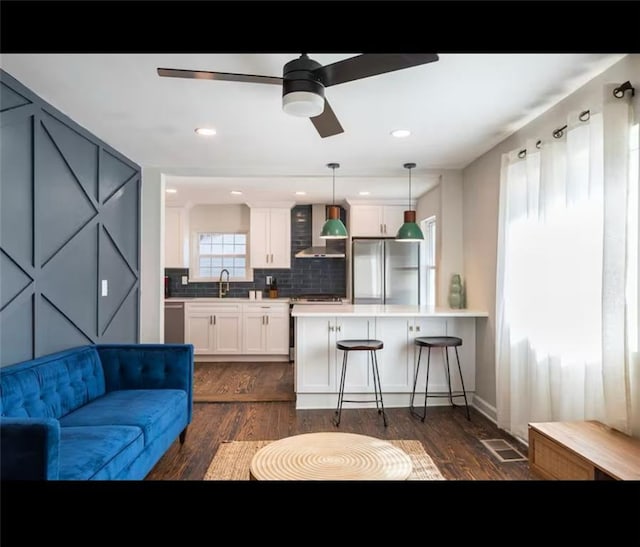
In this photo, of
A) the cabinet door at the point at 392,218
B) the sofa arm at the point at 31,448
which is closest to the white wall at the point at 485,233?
the cabinet door at the point at 392,218

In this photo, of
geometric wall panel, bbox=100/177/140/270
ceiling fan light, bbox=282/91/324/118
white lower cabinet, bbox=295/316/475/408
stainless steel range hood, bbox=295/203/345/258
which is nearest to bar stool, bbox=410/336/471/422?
white lower cabinet, bbox=295/316/475/408

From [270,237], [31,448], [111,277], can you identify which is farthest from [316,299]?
[31,448]

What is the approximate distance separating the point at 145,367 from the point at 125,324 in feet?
3.44

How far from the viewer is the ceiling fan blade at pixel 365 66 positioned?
1.77 meters

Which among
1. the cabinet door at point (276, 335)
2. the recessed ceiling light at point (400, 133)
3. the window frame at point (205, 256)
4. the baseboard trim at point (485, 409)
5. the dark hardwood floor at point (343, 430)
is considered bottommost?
the dark hardwood floor at point (343, 430)

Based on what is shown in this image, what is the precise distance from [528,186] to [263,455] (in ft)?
8.22

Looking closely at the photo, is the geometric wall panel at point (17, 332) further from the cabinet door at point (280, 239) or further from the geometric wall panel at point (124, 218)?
the cabinet door at point (280, 239)

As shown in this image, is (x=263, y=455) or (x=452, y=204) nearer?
(x=263, y=455)

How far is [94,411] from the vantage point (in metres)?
2.54

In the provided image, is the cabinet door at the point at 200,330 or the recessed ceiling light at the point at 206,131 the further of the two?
the cabinet door at the point at 200,330

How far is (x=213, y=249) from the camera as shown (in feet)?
22.6

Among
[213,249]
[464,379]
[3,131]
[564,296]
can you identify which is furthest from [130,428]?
[213,249]

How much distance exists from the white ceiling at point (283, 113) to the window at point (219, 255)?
8.04 ft
